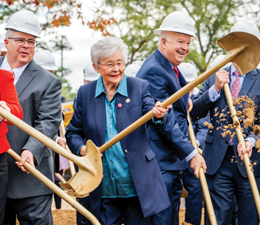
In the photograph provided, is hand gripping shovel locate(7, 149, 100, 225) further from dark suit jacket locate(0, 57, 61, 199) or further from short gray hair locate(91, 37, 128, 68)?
short gray hair locate(91, 37, 128, 68)

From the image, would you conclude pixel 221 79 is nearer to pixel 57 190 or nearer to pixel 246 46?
pixel 246 46

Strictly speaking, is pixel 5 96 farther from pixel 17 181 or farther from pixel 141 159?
pixel 141 159

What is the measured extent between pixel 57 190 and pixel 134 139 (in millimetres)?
699

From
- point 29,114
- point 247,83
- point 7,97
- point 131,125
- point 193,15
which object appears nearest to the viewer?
point 131,125

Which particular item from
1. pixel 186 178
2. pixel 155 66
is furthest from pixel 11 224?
pixel 186 178

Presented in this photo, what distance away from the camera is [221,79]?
4.06m

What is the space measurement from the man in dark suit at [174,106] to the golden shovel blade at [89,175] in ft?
2.85

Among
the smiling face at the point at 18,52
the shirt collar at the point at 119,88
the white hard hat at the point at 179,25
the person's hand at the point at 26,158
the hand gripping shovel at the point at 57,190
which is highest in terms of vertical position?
the white hard hat at the point at 179,25

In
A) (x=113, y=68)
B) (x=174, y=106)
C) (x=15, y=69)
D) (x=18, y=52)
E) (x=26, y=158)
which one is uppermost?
(x=18, y=52)

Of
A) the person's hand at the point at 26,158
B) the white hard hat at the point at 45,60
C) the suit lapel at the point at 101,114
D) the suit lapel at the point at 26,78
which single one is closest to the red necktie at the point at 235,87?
the suit lapel at the point at 101,114

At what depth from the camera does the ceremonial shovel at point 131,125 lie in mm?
2691

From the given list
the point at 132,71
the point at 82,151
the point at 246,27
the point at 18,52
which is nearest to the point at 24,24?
the point at 18,52

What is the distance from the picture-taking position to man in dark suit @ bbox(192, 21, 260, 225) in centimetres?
409

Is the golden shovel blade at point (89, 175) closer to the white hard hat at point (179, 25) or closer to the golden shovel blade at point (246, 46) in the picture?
the golden shovel blade at point (246, 46)
